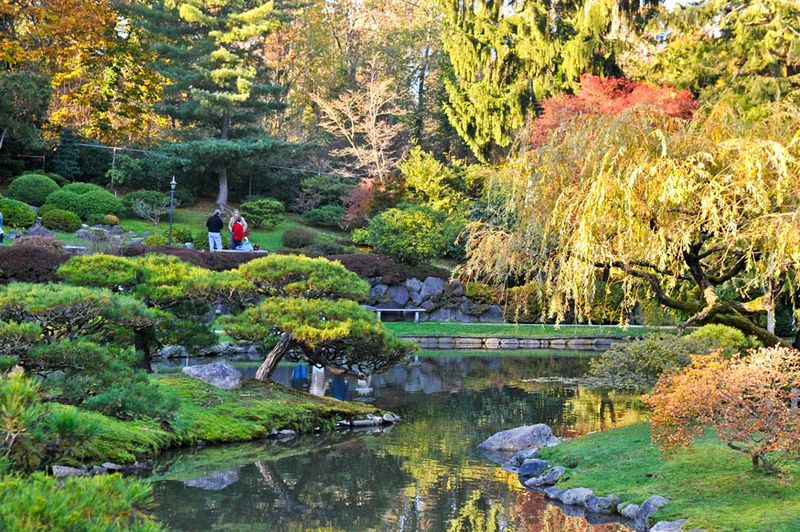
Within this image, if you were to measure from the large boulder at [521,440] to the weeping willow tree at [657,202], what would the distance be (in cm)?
194

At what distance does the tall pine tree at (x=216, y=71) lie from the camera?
105 feet

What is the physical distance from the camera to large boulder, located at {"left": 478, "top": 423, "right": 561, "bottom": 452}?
1055 cm

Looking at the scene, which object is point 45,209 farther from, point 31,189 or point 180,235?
point 180,235

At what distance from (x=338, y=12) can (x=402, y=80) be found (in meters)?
6.42

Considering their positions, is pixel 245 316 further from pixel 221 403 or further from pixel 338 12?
pixel 338 12

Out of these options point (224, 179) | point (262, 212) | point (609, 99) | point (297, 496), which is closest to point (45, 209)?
point (262, 212)

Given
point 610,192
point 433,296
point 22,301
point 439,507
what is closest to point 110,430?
point 22,301

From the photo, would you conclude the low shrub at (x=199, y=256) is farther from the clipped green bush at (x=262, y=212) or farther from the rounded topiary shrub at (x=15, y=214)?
the clipped green bush at (x=262, y=212)

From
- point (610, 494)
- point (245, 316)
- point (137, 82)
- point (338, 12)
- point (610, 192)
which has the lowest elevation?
point (610, 494)

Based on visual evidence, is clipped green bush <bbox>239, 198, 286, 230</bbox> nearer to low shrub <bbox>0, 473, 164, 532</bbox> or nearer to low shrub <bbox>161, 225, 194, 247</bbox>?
low shrub <bbox>161, 225, 194, 247</bbox>

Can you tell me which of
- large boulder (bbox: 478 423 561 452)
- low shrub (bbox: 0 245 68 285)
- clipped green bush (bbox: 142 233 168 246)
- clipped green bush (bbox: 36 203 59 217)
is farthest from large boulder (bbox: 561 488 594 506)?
clipped green bush (bbox: 36 203 59 217)

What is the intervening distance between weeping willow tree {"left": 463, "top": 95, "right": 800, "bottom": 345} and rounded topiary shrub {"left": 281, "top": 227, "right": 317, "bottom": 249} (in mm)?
20144

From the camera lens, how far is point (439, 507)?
7.80 m

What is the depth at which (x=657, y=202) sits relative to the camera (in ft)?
28.5
